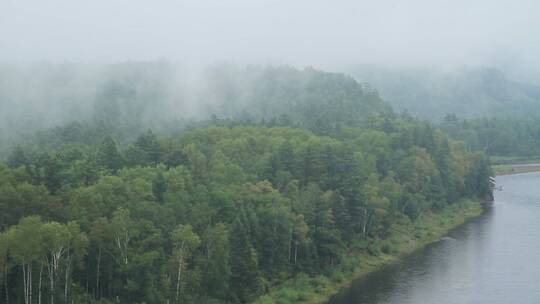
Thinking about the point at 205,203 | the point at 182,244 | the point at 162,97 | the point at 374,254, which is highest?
the point at 162,97

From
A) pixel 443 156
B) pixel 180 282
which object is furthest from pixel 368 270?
pixel 443 156

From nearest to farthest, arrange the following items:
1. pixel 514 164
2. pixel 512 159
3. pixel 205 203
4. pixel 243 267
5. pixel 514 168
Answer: pixel 243 267
pixel 205 203
pixel 514 168
pixel 514 164
pixel 512 159

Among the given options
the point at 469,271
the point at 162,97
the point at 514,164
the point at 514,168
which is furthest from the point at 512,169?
the point at 469,271

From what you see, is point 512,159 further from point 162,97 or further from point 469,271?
point 469,271

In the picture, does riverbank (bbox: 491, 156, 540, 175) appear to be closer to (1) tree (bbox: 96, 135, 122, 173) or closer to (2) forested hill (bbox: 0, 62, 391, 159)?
(2) forested hill (bbox: 0, 62, 391, 159)

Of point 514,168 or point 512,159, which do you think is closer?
point 514,168

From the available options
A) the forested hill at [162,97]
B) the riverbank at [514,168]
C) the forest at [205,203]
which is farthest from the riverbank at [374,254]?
the riverbank at [514,168]

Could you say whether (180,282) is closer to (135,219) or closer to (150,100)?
(135,219)
